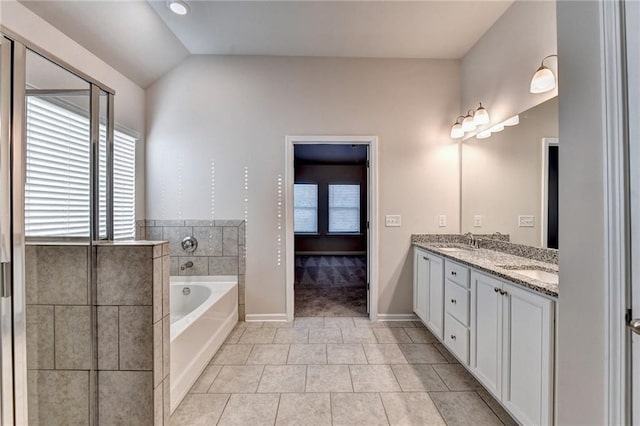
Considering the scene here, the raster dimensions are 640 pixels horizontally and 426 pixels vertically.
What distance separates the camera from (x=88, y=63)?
227cm

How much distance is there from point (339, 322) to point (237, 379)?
1293 millimetres

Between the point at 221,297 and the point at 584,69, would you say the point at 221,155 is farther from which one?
the point at 584,69

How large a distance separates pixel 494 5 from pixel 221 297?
3.47 meters

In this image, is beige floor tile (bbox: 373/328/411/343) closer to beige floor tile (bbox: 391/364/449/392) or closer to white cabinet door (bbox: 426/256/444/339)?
white cabinet door (bbox: 426/256/444/339)

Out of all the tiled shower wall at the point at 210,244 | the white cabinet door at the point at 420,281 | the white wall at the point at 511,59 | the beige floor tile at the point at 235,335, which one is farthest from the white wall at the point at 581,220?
the tiled shower wall at the point at 210,244

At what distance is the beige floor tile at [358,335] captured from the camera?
8.49 ft

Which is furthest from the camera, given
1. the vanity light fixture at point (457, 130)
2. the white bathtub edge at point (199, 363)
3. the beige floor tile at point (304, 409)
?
the vanity light fixture at point (457, 130)

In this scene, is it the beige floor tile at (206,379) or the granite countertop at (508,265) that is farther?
the beige floor tile at (206,379)

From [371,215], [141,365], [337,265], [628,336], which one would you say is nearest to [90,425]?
[141,365]

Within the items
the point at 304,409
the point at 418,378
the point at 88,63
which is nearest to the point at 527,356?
the point at 418,378

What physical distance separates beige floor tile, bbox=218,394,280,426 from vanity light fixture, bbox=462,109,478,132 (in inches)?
113

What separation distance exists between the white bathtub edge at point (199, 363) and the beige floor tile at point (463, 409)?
1.62 m

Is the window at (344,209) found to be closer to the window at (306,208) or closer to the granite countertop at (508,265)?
the window at (306,208)

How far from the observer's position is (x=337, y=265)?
6.21m
